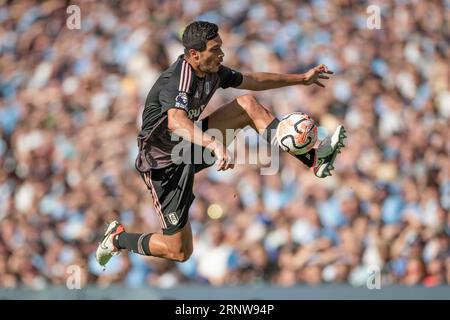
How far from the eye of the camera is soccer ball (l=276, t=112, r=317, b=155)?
617cm

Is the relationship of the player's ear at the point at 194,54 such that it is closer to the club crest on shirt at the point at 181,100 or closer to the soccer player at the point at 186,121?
the soccer player at the point at 186,121

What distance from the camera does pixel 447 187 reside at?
8734 mm

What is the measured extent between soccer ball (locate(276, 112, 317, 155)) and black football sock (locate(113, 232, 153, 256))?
4.73 ft

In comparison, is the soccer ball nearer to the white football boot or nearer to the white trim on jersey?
the white trim on jersey

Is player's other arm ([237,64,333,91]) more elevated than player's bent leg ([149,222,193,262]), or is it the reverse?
player's other arm ([237,64,333,91])

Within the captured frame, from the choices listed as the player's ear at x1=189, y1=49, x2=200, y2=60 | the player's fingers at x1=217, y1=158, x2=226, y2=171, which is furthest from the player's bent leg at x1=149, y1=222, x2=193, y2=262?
the player's fingers at x1=217, y1=158, x2=226, y2=171

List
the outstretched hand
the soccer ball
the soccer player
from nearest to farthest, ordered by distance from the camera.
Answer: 1. the soccer player
2. the soccer ball
3. the outstretched hand

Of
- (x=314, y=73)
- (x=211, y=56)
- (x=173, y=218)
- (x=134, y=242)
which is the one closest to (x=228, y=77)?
(x=211, y=56)

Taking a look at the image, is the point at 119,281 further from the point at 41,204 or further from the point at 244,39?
the point at 244,39

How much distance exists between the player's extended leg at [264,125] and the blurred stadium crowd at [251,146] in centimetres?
219

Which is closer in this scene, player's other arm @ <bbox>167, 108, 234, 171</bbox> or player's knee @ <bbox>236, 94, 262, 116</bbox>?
player's other arm @ <bbox>167, 108, 234, 171</bbox>

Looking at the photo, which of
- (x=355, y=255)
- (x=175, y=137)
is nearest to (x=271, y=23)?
(x=355, y=255)

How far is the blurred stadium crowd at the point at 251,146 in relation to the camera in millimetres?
8469

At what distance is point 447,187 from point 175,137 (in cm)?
356
